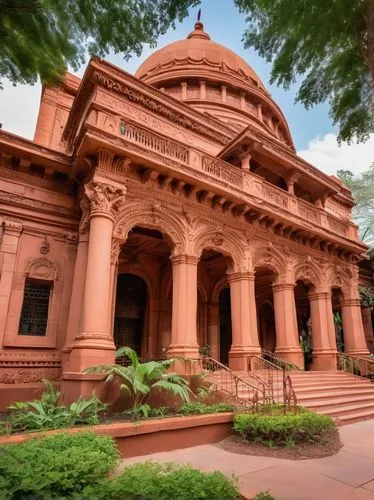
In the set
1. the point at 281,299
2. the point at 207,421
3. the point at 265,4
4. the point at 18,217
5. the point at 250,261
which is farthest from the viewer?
the point at 281,299

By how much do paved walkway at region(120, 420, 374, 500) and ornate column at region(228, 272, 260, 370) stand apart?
15.7ft

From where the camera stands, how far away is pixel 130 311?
14672 mm

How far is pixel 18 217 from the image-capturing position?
1042 cm

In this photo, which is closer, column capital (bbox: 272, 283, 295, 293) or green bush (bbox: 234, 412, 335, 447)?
green bush (bbox: 234, 412, 335, 447)

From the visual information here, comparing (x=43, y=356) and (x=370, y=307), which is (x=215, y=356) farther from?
(x=370, y=307)

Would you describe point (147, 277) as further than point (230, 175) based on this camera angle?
Yes

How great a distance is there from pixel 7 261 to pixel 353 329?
15.5 meters

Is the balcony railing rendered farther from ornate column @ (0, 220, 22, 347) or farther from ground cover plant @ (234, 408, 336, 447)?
ground cover plant @ (234, 408, 336, 447)

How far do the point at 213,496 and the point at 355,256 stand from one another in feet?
56.3

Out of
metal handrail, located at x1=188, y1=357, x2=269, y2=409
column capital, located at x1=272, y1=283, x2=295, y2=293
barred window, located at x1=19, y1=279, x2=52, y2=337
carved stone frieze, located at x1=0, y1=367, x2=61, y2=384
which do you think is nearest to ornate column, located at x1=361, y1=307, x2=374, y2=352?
column capital, located at x1=272, y1=283, x2=295, y2=293

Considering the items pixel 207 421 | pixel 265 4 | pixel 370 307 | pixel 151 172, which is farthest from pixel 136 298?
pixel 370 307

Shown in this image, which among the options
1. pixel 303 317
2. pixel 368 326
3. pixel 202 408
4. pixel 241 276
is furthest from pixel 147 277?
pixel 368 326

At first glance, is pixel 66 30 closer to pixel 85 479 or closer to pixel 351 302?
pixel 85 479

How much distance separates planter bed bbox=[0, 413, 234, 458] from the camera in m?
5.66
